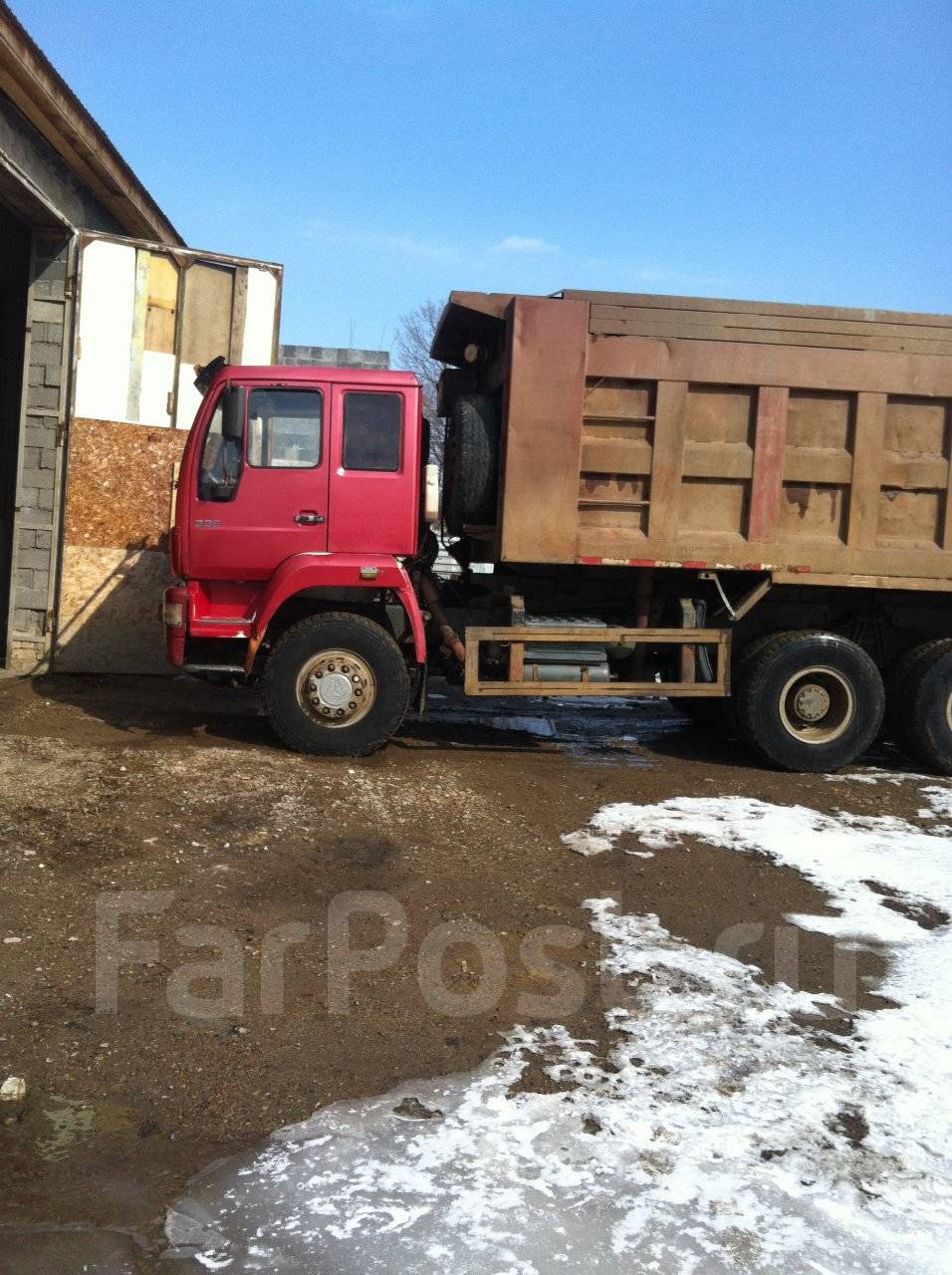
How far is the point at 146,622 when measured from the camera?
1063 cm

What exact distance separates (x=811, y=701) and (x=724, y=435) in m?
2.09

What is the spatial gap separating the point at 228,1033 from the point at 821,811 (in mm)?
4535

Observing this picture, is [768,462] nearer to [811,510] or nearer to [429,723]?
[811,510]

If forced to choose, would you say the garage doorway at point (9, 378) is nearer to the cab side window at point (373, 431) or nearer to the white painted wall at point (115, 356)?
the white painted wall at point (115, 356)

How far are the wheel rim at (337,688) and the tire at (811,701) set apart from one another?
283cm

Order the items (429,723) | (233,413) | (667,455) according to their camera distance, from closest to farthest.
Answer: (233,413)
(667,455)
(429,723)

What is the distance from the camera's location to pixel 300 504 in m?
7.45

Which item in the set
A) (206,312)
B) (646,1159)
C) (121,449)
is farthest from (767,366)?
(121,449)

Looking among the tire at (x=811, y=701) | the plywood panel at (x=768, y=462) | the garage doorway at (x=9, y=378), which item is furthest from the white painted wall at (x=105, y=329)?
the tire at (x=811, y=701)

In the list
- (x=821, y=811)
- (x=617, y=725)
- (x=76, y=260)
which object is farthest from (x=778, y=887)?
(x=76, y=260)

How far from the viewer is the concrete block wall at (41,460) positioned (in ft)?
34.4

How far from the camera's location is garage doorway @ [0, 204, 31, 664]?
1270 centimetres

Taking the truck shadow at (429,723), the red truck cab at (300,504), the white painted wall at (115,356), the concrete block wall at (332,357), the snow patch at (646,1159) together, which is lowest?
the snow patch at (646,1159)

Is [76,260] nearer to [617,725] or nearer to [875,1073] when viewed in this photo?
[617,725]
